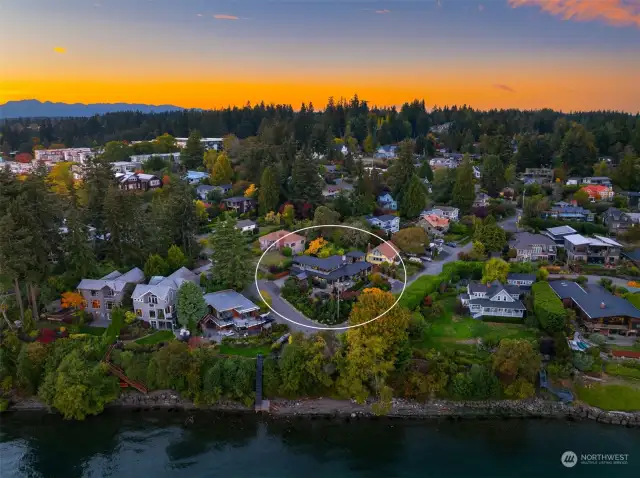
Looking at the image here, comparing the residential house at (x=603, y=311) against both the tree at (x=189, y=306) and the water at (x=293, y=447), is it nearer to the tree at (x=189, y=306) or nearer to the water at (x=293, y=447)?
the water at (x=293, y=447)

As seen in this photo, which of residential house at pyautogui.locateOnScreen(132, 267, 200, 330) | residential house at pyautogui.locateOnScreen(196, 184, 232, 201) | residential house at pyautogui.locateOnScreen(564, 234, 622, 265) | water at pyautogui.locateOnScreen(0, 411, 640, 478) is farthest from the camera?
residential house at pyautogui.locateOnScreen(196, 184, 232, 201)

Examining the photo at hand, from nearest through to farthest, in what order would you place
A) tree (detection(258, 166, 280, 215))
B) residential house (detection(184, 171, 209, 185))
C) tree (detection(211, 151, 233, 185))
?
tree (detection(258, 166, 280, 215))
tree (detection(211, 151, 233, 185))
residential house (detection(184, 171, 209, 185))

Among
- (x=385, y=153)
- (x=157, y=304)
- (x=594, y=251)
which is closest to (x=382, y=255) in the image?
(x=157, y=304)

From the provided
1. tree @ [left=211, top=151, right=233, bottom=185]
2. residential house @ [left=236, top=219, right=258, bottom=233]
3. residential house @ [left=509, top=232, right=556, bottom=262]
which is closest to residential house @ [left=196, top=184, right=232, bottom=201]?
tree @ [left=211, top=151, right=233, bottom=185]

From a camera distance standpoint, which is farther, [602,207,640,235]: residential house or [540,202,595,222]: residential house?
[540,202,595,222]: residential house

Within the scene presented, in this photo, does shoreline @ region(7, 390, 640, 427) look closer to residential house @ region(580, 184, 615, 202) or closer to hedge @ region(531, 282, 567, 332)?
hedge @ region(531, 282, 567, 332)

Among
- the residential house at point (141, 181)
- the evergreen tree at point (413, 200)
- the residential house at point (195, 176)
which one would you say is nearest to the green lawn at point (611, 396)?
the evergreen tree at point (413, 200)
